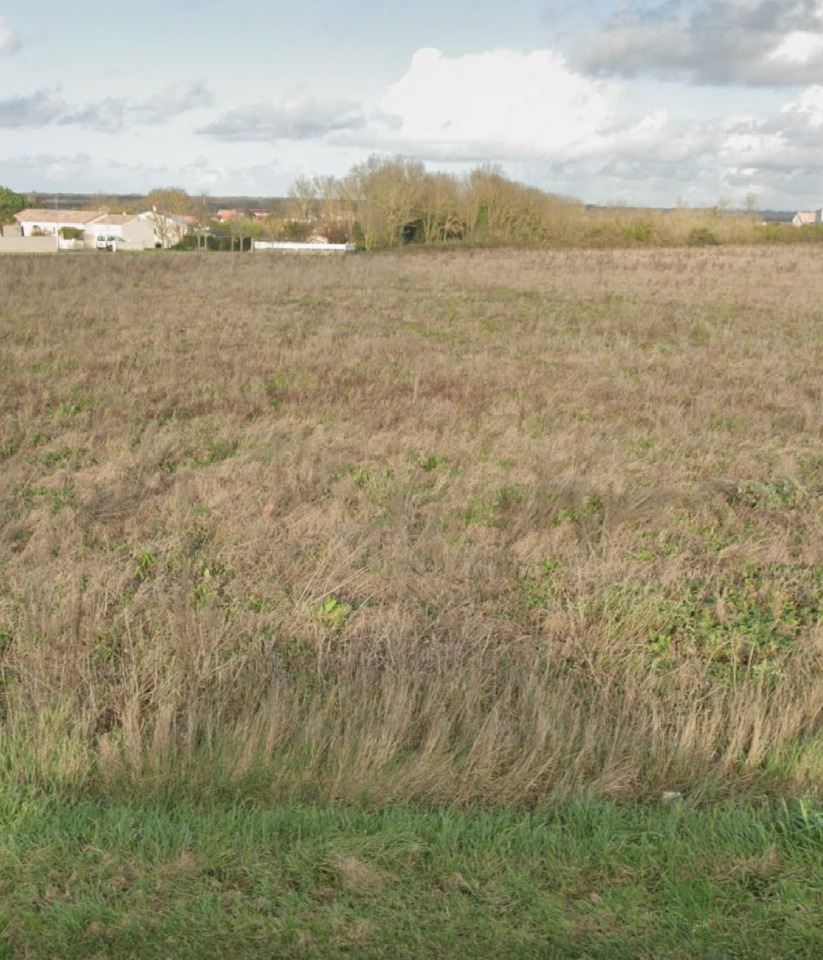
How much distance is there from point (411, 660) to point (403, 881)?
6.72 feet

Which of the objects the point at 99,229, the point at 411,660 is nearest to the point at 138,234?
the point at 99,229

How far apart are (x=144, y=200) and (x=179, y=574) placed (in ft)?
367

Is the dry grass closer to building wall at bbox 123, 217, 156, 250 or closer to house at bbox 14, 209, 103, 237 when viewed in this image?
building wall at bbox 123, 217, 156, 250

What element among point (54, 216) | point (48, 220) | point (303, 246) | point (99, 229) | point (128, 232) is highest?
point (54, 216)

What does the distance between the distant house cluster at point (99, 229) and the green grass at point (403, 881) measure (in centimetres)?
8639

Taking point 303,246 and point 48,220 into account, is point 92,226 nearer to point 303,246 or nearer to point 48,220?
point 48,220

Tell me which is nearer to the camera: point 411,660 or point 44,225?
point 411,660

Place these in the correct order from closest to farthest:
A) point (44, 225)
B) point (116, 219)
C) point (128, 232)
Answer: point (128, 232) < point (116, 219) < point (44, 225)

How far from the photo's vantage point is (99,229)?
101750 mm

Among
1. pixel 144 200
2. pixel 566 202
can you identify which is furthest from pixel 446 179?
pixel 144 200

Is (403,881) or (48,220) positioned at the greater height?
(48,220)

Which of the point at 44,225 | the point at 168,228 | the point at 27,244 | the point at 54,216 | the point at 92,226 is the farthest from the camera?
the point at 54,216

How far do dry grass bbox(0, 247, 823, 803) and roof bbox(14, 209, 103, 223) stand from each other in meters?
105

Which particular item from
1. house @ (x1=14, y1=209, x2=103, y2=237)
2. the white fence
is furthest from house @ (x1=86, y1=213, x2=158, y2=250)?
the white fence
